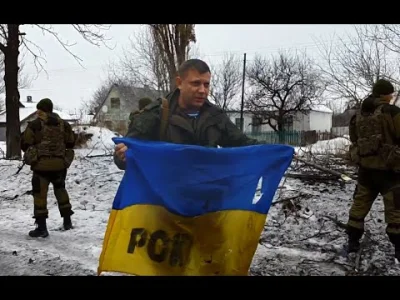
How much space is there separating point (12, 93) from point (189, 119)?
10.4 m

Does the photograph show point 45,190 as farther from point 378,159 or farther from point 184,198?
point 378,159

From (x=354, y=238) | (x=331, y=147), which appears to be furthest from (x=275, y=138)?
(x=354, y=238)

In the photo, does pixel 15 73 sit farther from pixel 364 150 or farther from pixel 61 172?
pixel 364 150

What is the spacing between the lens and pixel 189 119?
325 cm

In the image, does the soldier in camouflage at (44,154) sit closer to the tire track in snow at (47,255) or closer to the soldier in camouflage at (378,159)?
the tire track in snow at (47,255)

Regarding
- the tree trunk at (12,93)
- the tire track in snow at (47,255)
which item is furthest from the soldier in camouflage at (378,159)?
the tree trunk at (12,93)

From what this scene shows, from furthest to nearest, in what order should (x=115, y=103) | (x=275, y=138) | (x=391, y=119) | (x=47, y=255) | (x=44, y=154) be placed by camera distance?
(x=115, y=103), (x=275, y=138), (x=44, y=154), (x=47, y=255), (x=391, y=119)

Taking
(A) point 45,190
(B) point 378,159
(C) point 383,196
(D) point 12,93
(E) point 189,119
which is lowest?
(A) point 45,190

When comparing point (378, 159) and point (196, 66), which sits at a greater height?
point (196, 66)

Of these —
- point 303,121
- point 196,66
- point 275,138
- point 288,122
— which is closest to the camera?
point 196,66

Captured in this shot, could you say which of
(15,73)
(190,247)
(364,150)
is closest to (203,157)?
(190,247)

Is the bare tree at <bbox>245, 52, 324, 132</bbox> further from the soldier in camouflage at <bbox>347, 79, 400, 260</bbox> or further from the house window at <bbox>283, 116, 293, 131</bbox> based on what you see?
the soldier in camouflage at <bbox>347, 79, 400, 260</bbox>

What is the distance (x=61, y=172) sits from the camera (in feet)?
19.1

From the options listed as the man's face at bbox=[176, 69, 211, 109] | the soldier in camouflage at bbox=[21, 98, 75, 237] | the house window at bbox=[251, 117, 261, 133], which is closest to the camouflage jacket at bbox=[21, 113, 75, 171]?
the soldier in camouflage at bbox=[21, 98, 75, 237]
